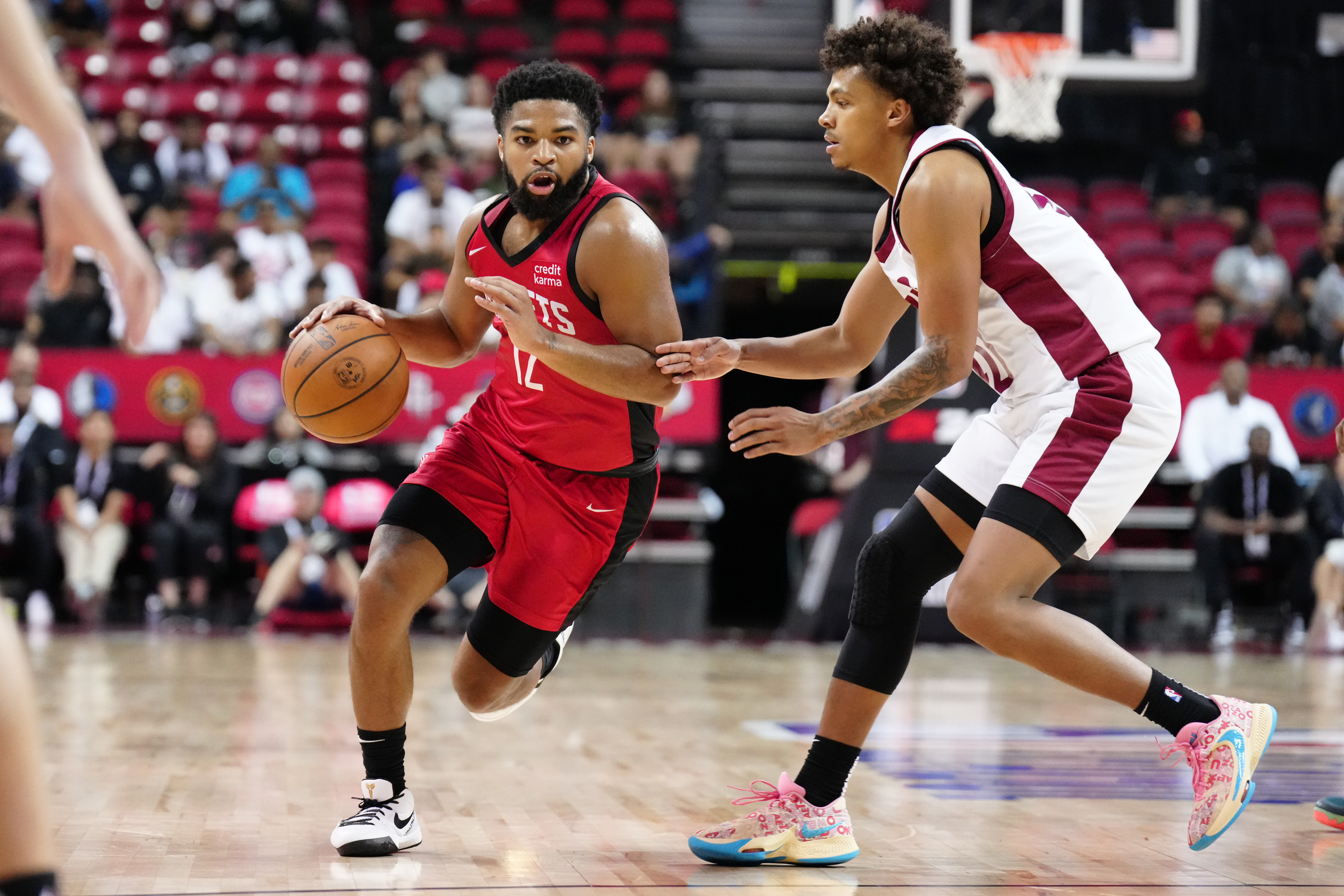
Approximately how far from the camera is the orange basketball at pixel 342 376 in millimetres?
3621

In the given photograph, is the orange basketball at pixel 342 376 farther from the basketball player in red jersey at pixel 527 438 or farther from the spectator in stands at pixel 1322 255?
the spectator in stands at pixel 1322 255

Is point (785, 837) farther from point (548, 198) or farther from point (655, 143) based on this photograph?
point (655, 143)

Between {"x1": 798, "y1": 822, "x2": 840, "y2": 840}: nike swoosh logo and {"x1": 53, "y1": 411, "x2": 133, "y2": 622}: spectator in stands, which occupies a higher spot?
{"x1": 798, "y1": 822, "x2": 840, "y2": 840}: nike swoosh logo

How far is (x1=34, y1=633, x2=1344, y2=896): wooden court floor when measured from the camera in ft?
10.5

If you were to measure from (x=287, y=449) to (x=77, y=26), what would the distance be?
22.3 feet

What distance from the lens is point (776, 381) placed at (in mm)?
13938

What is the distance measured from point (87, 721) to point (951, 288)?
4.06 meters

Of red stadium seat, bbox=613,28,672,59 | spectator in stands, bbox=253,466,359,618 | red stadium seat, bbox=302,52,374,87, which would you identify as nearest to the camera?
spectator in stands, bbox=253,466,359,618

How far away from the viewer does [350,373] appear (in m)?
3.62

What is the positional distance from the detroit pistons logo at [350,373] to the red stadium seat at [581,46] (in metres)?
12.3

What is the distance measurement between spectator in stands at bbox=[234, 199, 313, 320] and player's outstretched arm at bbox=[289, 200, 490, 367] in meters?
8.24

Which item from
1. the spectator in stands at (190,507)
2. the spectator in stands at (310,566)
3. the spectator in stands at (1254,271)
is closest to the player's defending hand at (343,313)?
the spectator in stands at (310,566)

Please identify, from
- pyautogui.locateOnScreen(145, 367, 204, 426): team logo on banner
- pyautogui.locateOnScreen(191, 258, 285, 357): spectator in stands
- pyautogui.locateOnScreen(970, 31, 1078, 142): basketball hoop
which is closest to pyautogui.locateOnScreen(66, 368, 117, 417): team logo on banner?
pyautogui.locateOnScreen(145, 367, 204, 426): team logo on banner

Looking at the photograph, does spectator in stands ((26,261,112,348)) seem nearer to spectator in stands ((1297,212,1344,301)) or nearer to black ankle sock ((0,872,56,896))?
black ankle sock ((0,872,56,896))
